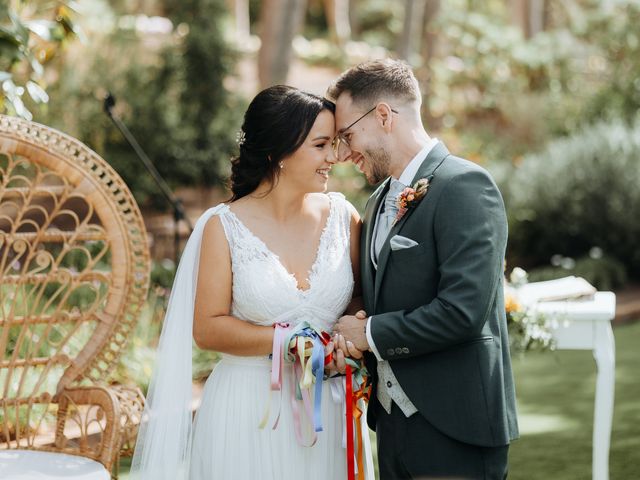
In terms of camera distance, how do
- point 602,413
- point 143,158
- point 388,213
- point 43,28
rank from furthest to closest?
point 143,158 < point 43,28 < point 602,413 < point 388,213

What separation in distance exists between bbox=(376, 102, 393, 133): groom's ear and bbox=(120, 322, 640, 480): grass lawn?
2.42 meters

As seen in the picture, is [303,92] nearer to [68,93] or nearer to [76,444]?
[76,444]

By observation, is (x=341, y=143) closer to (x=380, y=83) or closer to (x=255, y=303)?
(x=380, y=83)

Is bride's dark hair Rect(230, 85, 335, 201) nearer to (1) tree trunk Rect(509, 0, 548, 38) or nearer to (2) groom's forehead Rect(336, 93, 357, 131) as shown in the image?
(2) groom's forehead Rect(336, 93, 357, 131)

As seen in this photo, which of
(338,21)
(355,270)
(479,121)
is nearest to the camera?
(355,270)

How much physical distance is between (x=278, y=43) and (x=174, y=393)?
20.0 feet

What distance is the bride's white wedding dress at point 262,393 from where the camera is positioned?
300cm

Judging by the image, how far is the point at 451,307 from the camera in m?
2.60

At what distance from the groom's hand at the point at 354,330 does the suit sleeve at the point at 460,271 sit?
0.31ft

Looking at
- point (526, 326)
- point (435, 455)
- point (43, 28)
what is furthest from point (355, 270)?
point (43, 28)

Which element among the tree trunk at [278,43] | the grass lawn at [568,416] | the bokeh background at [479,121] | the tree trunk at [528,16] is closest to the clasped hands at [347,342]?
the bokeh background at [479,121]

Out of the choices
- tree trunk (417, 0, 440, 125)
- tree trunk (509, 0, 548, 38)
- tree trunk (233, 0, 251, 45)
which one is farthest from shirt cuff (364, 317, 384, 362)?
tree trunk (233, 0, 251, 45)

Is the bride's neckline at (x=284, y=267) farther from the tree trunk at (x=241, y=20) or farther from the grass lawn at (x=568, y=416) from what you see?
the tree trunk at (x=241, y=20)

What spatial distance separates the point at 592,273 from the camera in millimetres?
8664
